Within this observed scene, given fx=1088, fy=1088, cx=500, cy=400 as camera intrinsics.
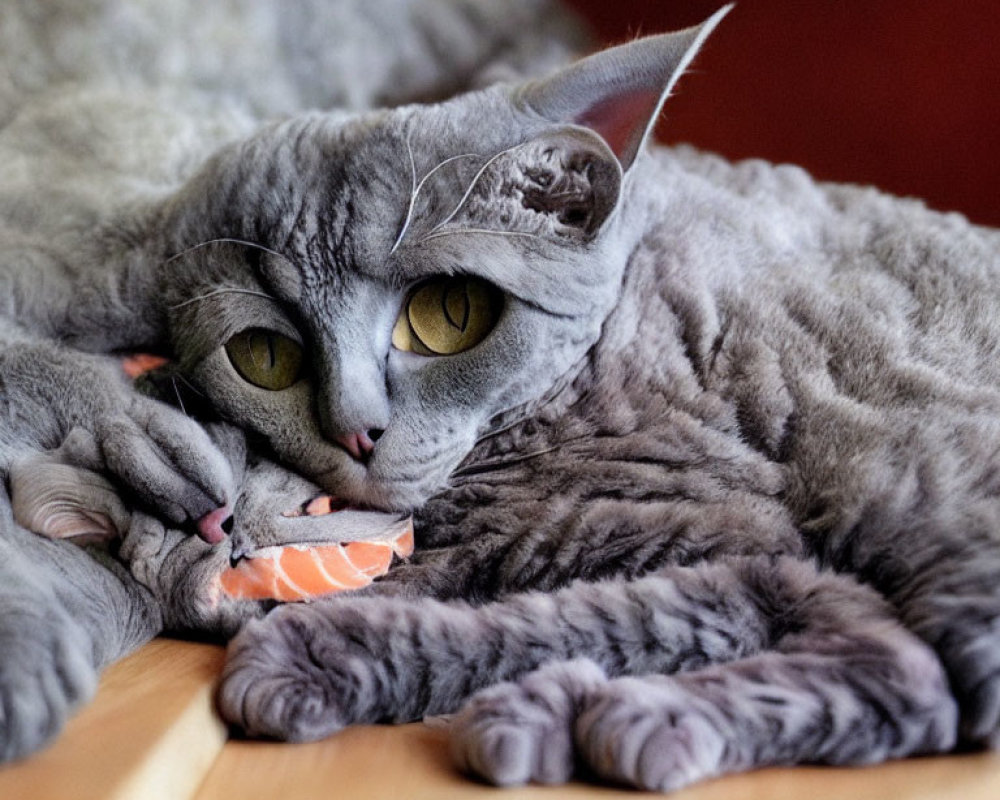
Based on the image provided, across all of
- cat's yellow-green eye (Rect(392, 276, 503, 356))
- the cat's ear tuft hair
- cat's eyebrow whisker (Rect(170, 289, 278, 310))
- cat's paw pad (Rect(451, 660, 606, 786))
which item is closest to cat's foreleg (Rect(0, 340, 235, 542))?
cat's eyebrow whisker (Rect(170, 289, 278, 310))

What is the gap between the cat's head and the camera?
1055mm

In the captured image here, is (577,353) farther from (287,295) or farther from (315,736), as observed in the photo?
(315,736)

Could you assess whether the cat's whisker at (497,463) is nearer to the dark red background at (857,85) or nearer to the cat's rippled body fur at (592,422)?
the cat's rippled body fur at (592,422)

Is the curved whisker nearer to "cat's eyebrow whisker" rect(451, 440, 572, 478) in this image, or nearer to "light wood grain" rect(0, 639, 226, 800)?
"cat's eyebrow whisker" rect(451, 440, 572, 478)

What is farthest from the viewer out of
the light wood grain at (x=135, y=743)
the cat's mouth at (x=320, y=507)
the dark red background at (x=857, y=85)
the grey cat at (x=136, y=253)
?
the dark red background at (x=857, y=85)

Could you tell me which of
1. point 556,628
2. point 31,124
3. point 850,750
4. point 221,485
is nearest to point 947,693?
point 850,750

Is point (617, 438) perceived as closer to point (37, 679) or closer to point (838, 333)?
point (838, 333)

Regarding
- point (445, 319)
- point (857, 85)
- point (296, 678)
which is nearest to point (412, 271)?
point (445, 319)

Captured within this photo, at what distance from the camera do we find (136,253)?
1.19m

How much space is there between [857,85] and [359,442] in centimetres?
87

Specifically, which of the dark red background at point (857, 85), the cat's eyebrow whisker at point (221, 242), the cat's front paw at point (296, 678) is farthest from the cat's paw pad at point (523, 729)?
the dark red background at point (857, 85)

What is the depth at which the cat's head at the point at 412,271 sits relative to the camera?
1055 millimetres

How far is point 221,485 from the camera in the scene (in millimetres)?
1028

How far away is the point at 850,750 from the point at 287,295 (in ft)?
2.13
